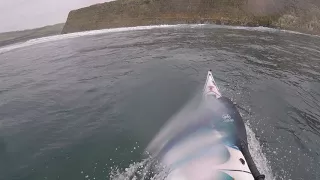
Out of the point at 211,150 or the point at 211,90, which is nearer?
the point at 211,150

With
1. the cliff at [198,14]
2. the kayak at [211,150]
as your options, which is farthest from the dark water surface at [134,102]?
the cliff at [198,14]

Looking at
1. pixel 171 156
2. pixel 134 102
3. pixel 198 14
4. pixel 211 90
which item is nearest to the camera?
pixel 171 156

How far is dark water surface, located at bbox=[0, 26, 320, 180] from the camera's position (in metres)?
17.4

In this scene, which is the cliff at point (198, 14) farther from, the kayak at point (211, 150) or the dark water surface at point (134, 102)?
the kayak at point (211, 150)

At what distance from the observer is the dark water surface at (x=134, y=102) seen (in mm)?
17406

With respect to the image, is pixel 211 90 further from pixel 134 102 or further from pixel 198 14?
pixel 198 14

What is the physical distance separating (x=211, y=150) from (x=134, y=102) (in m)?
11.2

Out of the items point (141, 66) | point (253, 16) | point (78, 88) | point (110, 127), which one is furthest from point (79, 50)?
point (253, 16)

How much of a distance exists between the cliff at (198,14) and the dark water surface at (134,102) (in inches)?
898

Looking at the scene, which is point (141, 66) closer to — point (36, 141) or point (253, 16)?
point (36, 141)

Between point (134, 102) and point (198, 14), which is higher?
point (198, 14)

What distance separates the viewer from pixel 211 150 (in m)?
14.9

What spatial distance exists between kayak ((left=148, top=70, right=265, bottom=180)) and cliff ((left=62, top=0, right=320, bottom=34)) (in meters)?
50.3

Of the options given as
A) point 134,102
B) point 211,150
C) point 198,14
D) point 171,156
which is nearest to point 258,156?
point 211,150
